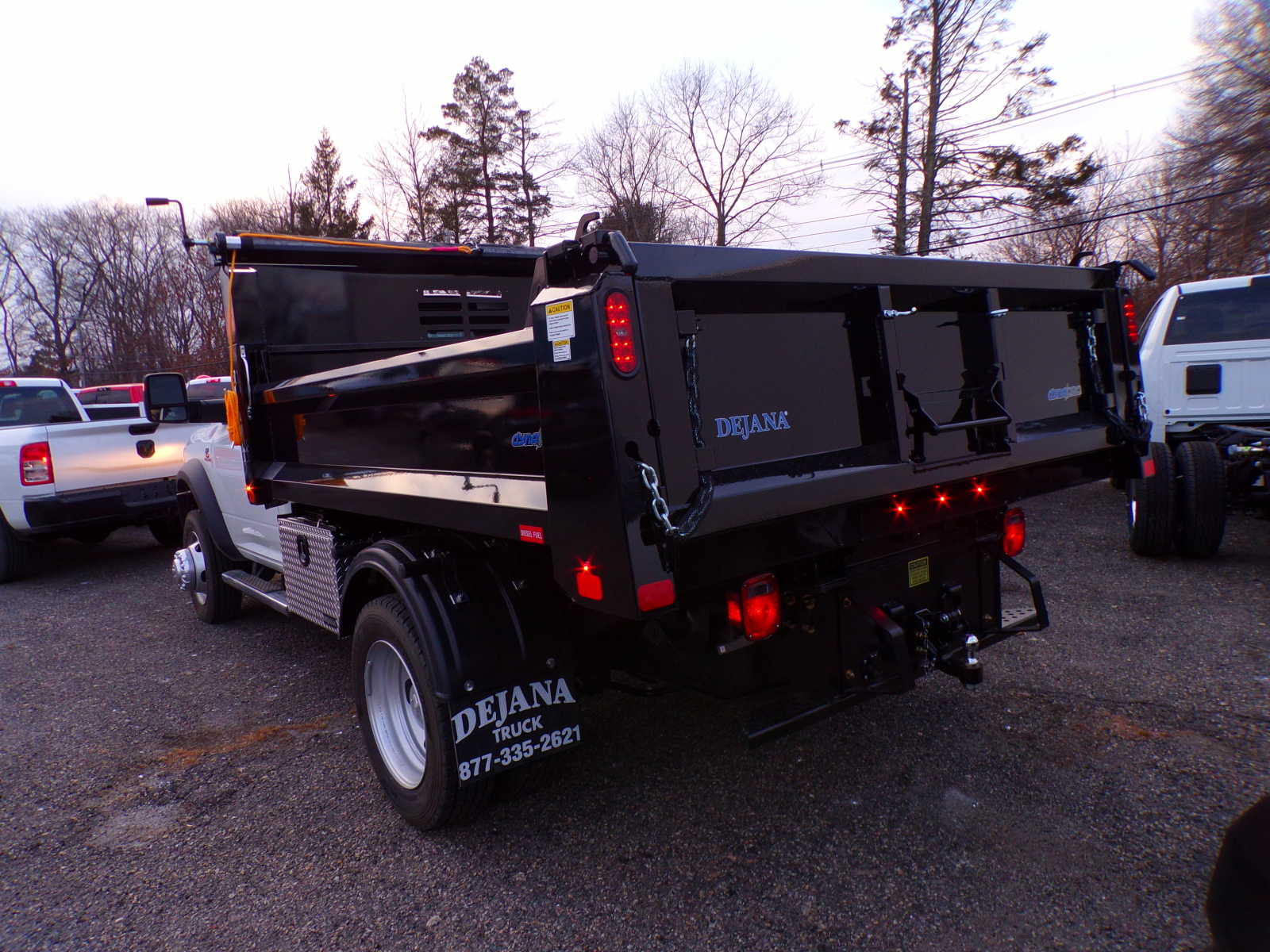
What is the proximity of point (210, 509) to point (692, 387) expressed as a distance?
4688 mm

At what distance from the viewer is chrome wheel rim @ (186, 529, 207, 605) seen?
6039mm

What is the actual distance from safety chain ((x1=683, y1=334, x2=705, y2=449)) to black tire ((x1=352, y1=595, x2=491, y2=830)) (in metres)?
1.34

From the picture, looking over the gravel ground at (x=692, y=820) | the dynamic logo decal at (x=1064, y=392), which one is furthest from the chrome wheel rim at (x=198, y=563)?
the dynamic logo decal at (x=1064, y=392)

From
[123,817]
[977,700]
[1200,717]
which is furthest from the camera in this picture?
[977,700]

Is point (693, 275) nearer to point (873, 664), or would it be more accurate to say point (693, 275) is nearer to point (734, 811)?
point (873, 664)

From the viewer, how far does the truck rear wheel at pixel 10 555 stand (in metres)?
8.05

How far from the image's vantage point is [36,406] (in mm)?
9555

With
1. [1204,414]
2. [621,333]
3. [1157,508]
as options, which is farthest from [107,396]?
[621,333]

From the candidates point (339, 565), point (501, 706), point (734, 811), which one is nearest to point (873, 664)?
point (734, 811)

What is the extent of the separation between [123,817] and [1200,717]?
471 cm

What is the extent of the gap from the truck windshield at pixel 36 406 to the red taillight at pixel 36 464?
1784mm

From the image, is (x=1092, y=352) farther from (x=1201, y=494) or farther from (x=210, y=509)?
(x=210, y=509)

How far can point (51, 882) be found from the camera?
303 centimetres

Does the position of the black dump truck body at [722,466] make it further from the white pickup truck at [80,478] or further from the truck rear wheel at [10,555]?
the truck rear wheel at [10,555]
